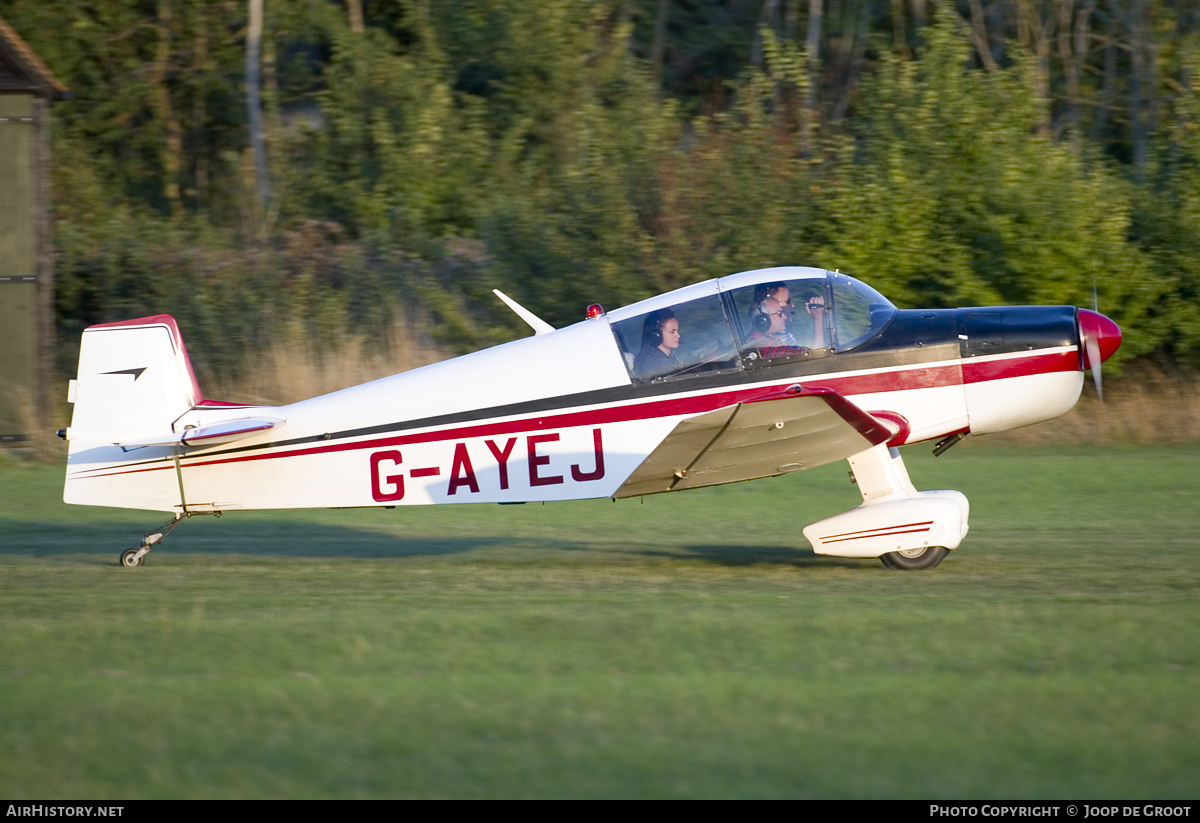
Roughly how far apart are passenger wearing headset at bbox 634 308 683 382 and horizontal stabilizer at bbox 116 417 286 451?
2410mm

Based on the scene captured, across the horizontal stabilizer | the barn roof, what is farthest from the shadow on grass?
the barn roof

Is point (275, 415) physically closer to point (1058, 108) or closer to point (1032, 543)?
point (1032, 543)

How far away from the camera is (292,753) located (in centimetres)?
425

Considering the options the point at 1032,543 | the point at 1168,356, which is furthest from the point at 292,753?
the point at 1168,356

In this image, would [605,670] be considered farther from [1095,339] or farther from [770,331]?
[1095,339]

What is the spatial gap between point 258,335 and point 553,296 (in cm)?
456

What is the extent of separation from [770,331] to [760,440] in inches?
28.8

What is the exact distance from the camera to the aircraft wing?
6812mm

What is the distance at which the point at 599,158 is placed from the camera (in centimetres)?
1738

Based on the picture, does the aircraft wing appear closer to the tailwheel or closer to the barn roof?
the tailwheel

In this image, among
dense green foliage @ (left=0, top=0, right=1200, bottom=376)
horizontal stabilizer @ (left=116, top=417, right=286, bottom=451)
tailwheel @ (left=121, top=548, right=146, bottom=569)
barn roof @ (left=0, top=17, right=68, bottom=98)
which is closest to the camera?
horizontal stabilizer @ (left=116, top=417, right=286, bottom=451)

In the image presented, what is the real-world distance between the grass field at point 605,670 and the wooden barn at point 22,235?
5.64 m

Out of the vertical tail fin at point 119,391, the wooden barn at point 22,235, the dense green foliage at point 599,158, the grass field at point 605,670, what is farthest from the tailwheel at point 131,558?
the dense green foliage at point 599,158
